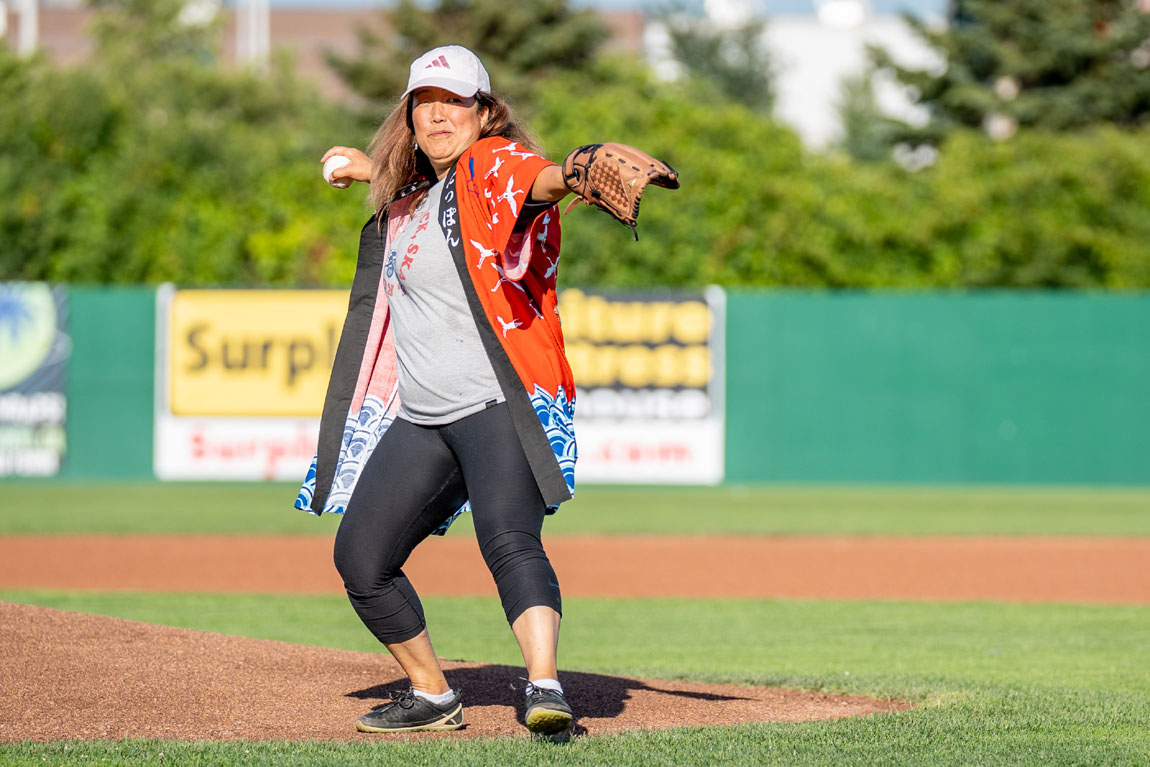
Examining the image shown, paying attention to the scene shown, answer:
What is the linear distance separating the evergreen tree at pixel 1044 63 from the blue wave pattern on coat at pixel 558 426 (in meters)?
29.5

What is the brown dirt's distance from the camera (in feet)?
30.5

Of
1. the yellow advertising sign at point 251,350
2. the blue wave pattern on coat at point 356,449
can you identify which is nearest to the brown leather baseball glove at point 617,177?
the blue wave pattern on coat at point 356,449

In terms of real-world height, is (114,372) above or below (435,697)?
above

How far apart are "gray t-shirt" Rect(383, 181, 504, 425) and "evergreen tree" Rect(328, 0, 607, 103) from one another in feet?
101

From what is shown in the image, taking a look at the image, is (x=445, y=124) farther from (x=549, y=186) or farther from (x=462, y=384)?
(x=462, y=384)

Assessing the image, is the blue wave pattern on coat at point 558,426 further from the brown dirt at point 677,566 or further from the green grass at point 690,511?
the green grass at point 690,511

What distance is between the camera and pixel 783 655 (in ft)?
21.5

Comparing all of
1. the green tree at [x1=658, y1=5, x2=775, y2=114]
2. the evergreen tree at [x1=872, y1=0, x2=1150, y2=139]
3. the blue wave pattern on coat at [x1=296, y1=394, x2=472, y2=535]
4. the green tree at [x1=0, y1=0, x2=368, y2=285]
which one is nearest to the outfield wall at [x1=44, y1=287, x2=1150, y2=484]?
the green tree at [x1=0, y1=0, x2=368, y2=285]

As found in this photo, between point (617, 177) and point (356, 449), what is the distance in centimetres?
126

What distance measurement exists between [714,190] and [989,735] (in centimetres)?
1746

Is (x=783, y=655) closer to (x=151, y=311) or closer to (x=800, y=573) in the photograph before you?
→ (x=800, y=573)

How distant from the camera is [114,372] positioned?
18.8 metres

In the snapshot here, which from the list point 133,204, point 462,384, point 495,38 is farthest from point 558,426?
point 495,38

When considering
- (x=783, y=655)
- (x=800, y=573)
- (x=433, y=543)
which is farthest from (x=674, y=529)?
(x=783, y=655)
